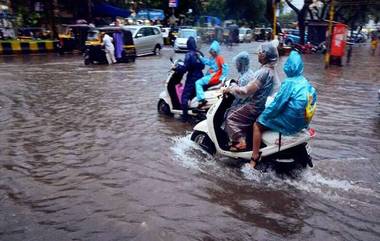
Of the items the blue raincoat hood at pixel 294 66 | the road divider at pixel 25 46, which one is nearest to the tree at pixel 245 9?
the road divider at pixel 25 46

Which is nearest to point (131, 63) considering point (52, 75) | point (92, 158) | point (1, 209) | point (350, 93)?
point (52, 75)

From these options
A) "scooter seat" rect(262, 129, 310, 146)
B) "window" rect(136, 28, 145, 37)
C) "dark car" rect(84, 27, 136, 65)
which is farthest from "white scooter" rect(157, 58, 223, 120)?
"window" rect(136, 28, 145, 37)

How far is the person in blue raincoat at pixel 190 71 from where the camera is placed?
7.57 metres

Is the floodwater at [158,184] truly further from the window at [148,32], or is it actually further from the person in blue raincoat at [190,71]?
the window at [148,32]

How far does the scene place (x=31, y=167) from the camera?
536 centimetres

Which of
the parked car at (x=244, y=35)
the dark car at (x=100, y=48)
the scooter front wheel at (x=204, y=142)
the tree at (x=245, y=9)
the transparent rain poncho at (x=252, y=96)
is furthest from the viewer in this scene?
the tree at (x=245, y=9)

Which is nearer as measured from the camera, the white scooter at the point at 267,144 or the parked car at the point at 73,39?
the white scooter at the point at 267,144

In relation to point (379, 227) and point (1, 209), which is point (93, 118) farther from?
point (379, 227)

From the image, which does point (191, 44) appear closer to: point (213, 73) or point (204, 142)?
point (213, 73)

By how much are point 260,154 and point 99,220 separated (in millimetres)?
2083

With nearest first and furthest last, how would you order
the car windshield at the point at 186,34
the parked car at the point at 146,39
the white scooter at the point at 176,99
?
the white scooter at the point at 176,99
the parked car at the point at 146,39
the car windshield at the point at 186,34

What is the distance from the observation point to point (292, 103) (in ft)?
15.0

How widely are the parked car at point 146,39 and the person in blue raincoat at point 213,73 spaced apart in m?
15.6

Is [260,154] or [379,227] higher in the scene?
[260,154]
